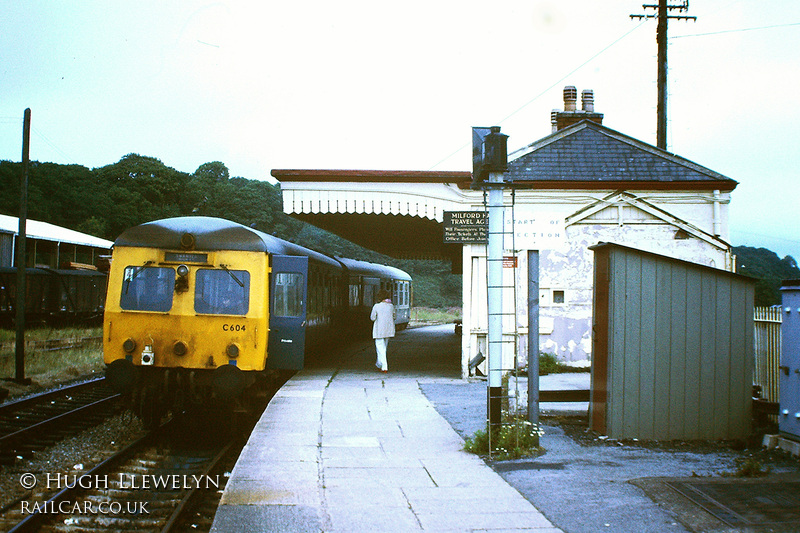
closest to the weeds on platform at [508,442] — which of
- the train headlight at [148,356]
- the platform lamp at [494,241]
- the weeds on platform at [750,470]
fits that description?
the platform lamp at [494,241]

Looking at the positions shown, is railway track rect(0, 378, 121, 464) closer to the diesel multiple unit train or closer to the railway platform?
the diesel multiple unit train

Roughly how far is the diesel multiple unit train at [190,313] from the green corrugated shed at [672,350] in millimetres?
4533

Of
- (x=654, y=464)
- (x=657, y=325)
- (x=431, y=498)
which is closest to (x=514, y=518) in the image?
(x=431, y=498)

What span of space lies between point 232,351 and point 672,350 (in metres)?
5.44

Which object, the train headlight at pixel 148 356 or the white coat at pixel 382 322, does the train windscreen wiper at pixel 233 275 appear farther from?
the white coat at pixel 382 322

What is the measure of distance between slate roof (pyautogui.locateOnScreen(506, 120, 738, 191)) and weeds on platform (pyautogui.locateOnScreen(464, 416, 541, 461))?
22.4ft

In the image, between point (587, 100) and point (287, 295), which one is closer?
point (287, 295)

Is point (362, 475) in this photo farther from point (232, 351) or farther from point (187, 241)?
point (187, 241)

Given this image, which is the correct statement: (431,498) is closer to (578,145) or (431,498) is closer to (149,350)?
(149,350)

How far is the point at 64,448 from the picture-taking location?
8766mm

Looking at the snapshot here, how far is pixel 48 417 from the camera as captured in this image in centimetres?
1066

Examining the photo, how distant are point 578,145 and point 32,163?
178ft

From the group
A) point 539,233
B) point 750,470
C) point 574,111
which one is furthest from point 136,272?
point 574,111

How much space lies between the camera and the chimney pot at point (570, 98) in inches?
680
